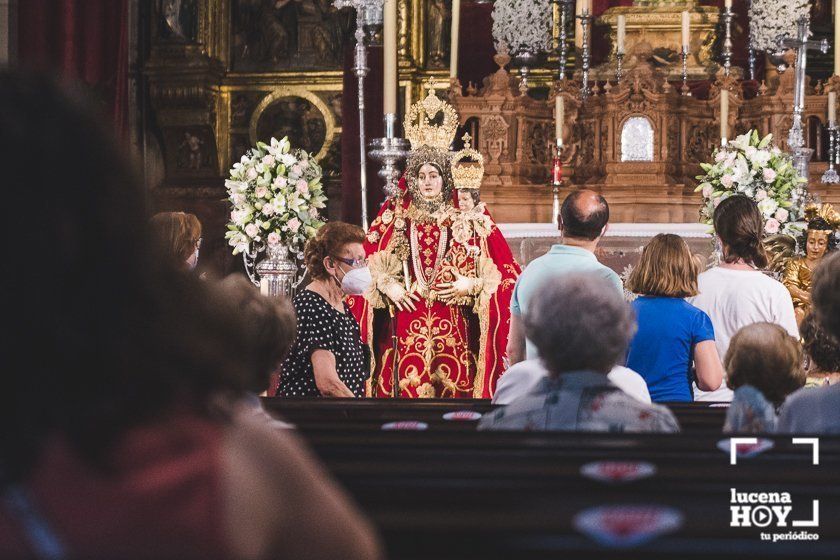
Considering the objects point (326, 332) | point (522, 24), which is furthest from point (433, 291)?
point (522, 24)

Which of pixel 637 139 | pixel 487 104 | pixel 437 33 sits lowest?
pixel 637 139

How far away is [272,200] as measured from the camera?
7.56 m

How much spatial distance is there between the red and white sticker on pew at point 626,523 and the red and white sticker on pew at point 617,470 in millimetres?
148

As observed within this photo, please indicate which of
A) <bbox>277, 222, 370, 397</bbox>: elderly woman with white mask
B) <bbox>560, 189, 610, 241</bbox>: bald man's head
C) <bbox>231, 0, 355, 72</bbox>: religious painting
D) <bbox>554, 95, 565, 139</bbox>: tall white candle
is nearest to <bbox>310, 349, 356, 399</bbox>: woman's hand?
<bbox>277, 222, 370, 397</bbox>: elderly woman with white mask

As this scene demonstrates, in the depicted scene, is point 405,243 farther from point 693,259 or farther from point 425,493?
point 425,493

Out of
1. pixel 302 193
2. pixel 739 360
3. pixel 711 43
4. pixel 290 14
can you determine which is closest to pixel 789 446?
pixel 739 360

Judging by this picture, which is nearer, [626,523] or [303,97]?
[626,523]

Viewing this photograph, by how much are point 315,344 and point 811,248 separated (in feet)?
8.62

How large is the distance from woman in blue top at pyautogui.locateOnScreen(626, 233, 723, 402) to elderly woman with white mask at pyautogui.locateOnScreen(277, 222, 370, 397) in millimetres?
1031

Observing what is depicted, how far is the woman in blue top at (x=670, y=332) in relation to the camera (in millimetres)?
4348

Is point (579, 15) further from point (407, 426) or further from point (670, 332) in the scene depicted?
point (407, 426)

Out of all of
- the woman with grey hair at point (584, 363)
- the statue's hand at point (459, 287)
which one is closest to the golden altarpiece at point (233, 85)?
the statue's hand at point (459, 287)

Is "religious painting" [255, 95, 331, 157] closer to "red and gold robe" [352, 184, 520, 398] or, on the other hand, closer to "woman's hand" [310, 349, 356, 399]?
"red and gold robe" [352, 184, 520, 398]

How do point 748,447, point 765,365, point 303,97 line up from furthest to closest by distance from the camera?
point 303,97, point 765,365, point 748,447
